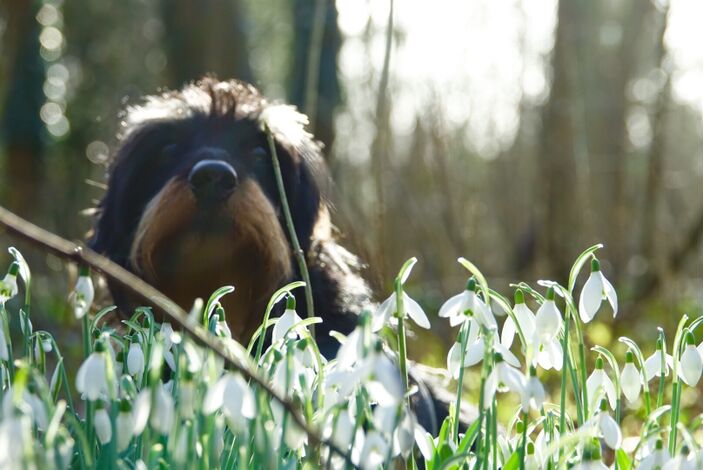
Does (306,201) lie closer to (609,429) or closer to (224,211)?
(224,211)

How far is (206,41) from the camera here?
971 centimetres

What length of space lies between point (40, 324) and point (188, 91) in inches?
184

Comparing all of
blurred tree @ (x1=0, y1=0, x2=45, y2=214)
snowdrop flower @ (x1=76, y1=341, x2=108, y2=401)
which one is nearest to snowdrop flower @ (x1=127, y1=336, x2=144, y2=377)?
snowdrop flower @ (x1=76, y1=341, x2=108, y2=401)

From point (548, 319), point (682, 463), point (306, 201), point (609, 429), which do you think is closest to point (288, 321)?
point (548, 319)

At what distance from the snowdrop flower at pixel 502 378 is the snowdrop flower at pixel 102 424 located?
65 cm

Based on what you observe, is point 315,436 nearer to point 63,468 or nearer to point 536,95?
point 63,468

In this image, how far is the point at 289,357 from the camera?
162 centimetres

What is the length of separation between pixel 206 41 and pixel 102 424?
27.7 feet

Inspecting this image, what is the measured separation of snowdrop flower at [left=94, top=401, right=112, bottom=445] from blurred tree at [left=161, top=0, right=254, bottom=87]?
786cm

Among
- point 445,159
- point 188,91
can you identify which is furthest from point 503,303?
point 445,159

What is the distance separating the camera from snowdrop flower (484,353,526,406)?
161cm

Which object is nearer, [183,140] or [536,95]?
[183,140]

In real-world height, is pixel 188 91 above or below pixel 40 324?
above

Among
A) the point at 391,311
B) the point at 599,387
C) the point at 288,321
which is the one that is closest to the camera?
the point at 391,311
